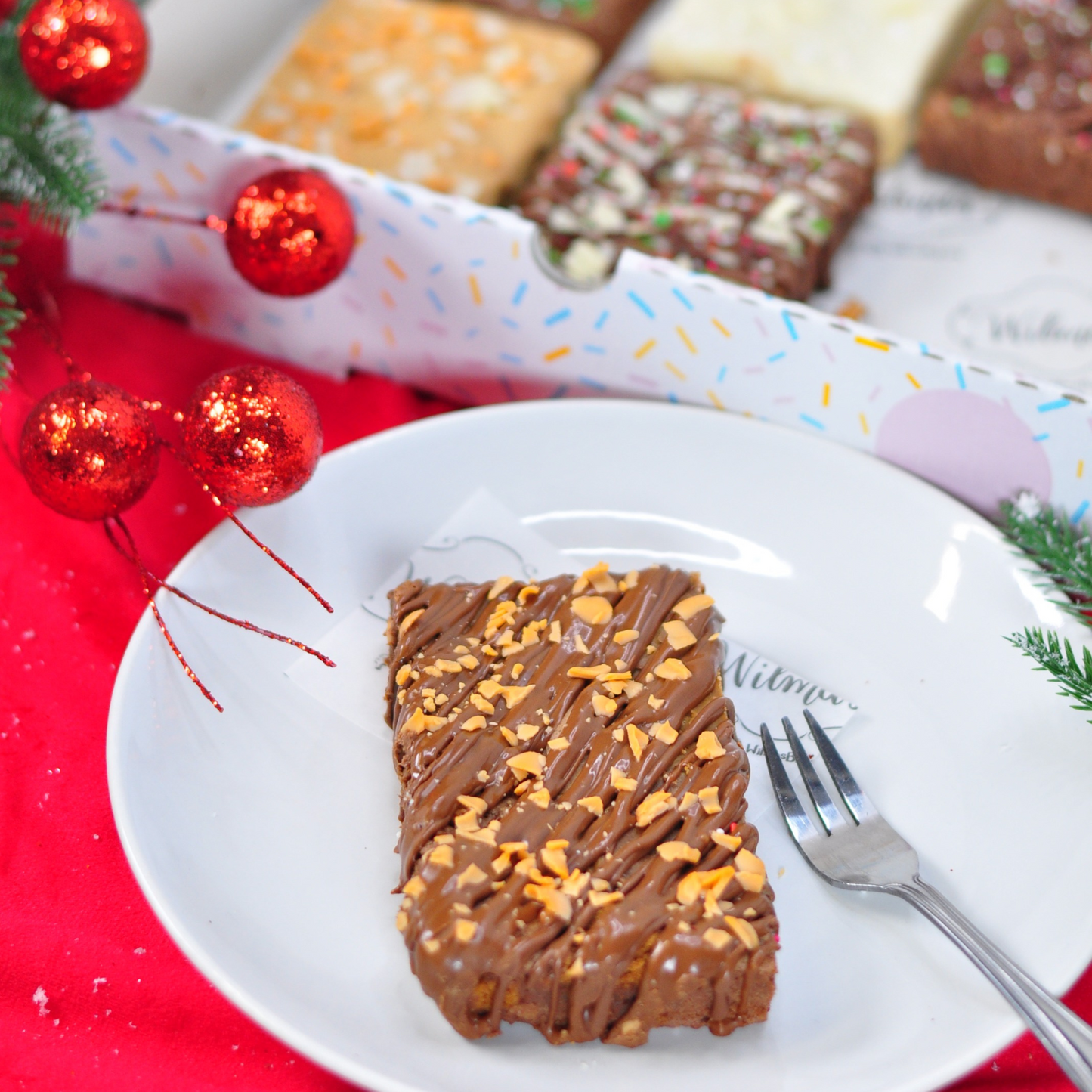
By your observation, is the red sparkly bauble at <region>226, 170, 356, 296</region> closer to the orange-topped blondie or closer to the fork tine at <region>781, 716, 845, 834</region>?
the orange-topped blondie

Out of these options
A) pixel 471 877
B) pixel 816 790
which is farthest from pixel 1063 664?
pixel 471 877

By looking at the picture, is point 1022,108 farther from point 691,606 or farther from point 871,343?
point 691,606

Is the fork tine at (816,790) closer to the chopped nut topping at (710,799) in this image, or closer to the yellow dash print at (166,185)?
the chopped nut topping at (710,799)

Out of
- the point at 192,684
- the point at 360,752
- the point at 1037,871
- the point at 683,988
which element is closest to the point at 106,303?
the point at 192,684

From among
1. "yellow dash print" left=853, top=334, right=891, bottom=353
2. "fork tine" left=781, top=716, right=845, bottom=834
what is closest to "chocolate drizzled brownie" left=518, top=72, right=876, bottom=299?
"yellow dash print" left=853, top=334, right=891, bottom=353

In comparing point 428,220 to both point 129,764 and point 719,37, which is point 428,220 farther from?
point 719,37
